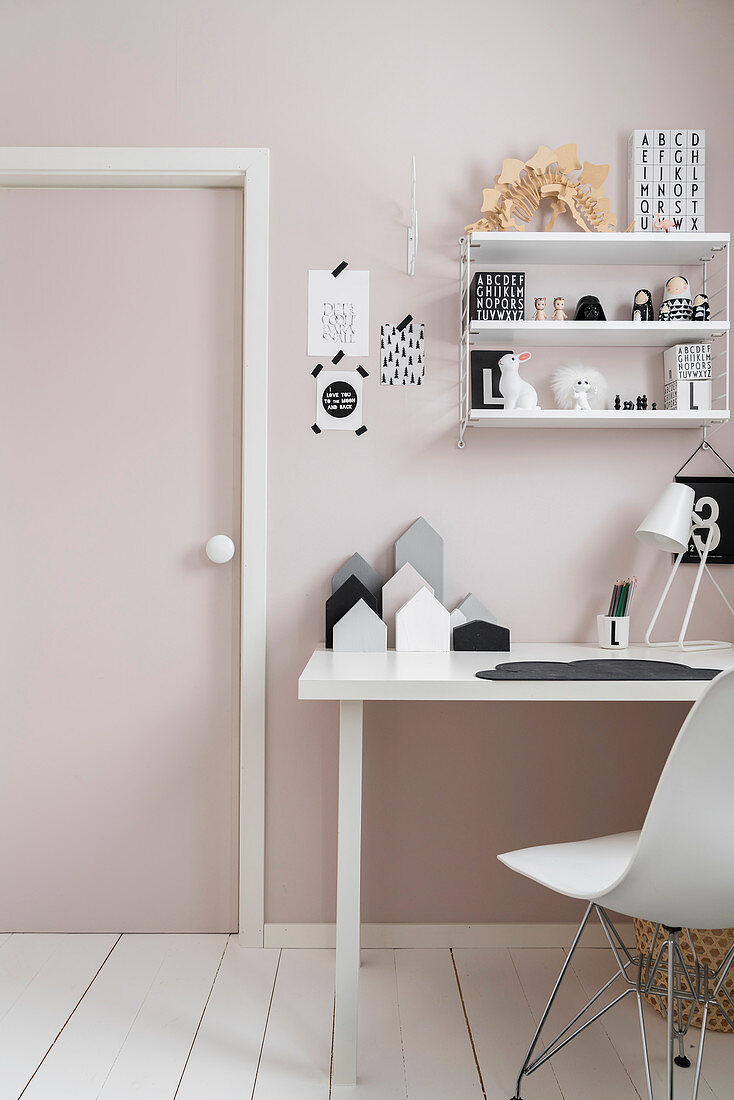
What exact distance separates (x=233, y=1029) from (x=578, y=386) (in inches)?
66.2

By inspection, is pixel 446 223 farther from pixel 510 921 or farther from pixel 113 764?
pixel 510 921

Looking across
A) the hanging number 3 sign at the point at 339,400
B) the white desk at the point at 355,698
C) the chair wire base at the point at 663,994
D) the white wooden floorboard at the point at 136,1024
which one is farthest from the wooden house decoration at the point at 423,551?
the white wooden floorboard at the point at 136,1024

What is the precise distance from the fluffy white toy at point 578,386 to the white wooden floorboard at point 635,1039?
1.39 m

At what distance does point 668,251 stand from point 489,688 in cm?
127

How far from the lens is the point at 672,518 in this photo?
2.08 meters

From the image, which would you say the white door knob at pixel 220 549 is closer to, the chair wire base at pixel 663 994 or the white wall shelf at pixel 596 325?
the white wall shelf at pixel 596 325

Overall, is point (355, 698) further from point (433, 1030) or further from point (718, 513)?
point (718, 513)

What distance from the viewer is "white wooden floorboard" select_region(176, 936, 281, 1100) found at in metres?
1.62

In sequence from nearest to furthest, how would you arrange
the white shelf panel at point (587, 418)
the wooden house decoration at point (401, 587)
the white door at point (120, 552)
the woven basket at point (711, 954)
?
the woven basket at point (711, 954) < the white shelf panel at point (587, 418) < the wooden house decoration at point (401, 587) < the white door at point (120, 552)

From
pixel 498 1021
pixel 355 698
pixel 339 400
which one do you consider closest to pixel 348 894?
pixel 355 698

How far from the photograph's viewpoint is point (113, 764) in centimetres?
226

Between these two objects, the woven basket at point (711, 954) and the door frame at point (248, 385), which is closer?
the woven basket at point (711, 954)

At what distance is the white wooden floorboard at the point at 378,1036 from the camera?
1614 mm

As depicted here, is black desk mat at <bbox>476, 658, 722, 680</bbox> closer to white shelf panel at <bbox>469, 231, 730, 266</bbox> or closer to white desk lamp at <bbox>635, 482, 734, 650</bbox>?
white desk lamp at <bbox>635, 482, 734, 650</bbox>
